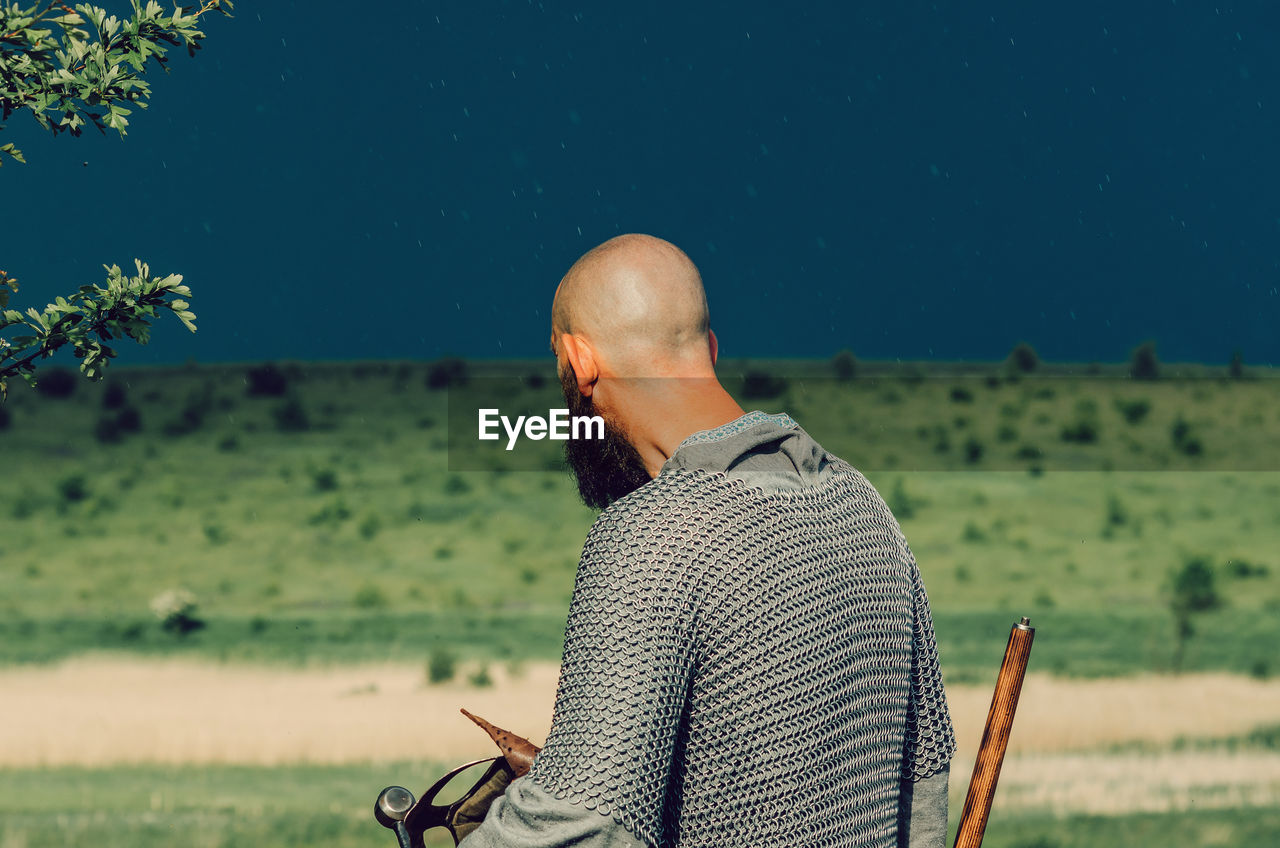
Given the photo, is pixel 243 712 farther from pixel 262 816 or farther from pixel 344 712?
pixel 262 816

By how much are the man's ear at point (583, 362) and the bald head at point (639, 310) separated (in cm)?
1

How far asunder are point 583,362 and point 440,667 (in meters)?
25.4

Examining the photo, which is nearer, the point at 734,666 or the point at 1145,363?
the point at 734,666

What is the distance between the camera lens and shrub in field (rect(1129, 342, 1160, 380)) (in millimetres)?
44031

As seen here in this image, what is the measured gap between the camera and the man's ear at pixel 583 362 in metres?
2.02

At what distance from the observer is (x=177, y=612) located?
3219 cm

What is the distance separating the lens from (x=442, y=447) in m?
41.9

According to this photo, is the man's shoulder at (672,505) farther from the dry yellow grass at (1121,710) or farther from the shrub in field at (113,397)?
the shrub in field at (113,397)

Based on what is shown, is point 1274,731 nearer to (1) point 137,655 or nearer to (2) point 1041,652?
(2) point 1041,652

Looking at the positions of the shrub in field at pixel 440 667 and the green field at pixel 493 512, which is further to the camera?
the green field at pixel 493 512

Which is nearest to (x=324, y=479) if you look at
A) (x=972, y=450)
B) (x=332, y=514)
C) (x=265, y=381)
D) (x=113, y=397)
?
(x=332, y=514)

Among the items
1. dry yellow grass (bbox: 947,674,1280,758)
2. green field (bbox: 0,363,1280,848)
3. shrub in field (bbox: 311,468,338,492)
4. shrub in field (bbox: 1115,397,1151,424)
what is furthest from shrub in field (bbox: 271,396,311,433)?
dry yellow grass (bbox: 947,674,1280,758)

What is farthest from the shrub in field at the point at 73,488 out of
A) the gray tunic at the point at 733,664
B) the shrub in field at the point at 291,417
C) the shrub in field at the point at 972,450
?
the gray tunic at the point at 733,664

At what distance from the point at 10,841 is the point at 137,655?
16.9 meters
